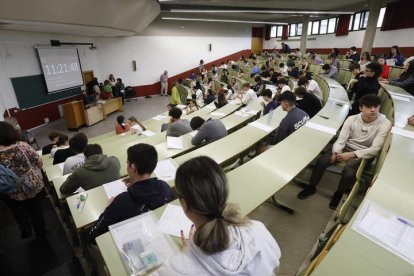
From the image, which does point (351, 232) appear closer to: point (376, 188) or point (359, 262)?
point (359, 262)

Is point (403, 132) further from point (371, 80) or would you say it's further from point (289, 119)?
point (371, 80)

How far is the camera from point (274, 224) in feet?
9.25

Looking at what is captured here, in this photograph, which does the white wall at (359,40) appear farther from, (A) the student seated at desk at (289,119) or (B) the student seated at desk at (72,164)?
(B) the student seated at desk at (72,164)

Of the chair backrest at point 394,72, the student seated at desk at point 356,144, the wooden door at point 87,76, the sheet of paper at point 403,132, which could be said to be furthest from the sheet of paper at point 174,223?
the wooden door at point 87,76

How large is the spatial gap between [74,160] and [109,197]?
115 cm

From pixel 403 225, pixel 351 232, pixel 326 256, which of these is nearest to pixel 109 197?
pixel 326 256

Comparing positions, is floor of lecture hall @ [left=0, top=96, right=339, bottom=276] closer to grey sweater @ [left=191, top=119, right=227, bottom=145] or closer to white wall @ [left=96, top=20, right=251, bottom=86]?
grey sweater @ [left=191, top=119, right=227, bottom=145]

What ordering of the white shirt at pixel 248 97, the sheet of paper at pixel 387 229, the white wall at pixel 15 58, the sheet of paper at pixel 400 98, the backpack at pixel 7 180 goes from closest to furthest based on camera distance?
the sheet of paper at pixel 387 229, the backpack at pixel 7 180, the sheet of paper at pixel 400 98, the white shirt at pixel 248 97, the white wall at pixel 15 58

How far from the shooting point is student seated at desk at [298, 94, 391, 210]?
9.37 ft

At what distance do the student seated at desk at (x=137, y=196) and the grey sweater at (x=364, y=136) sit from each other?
2489mm

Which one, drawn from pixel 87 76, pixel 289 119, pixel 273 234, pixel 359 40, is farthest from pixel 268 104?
pixel 359 40

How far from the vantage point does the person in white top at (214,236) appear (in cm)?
92

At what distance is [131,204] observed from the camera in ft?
5.59

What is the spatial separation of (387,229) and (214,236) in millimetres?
1297
